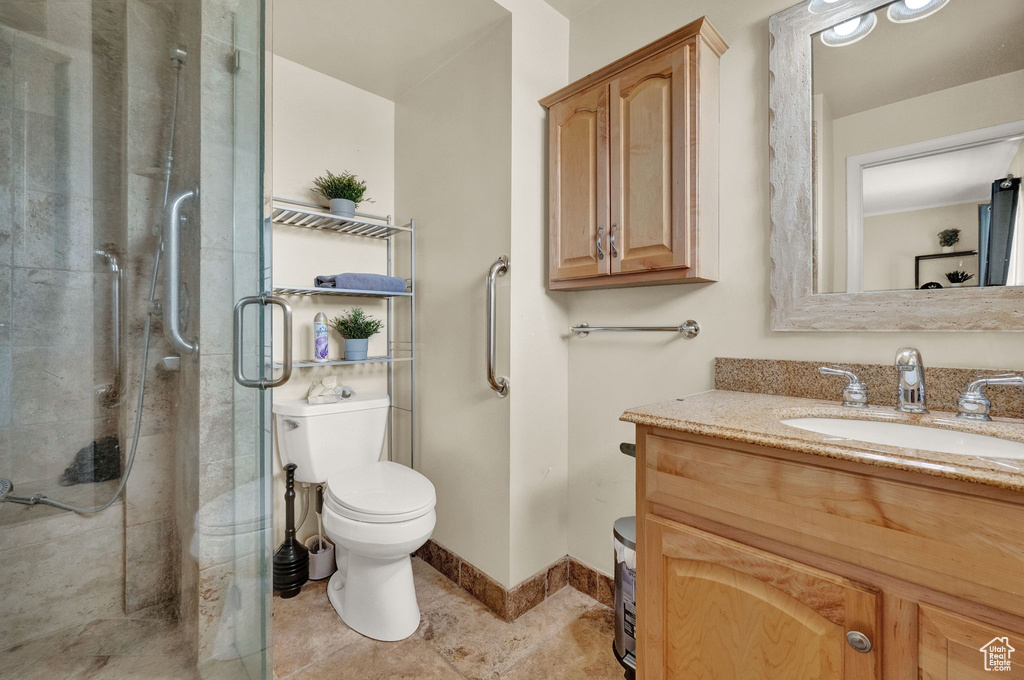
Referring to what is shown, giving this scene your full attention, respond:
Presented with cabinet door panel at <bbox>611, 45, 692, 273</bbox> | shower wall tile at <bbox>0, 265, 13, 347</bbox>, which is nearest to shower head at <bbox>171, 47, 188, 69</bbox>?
shower wall tile at <bbox>0, 265, 13, 347</bbox>

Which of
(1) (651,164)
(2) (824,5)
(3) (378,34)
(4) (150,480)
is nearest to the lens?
(4) (150,480)

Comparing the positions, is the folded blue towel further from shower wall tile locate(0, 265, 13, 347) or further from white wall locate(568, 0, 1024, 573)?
shower wall tile locate(0, 265, 13, 347)

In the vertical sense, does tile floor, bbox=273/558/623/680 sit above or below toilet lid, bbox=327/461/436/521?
below

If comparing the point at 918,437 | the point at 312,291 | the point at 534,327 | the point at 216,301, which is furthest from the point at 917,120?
the point at 312,291

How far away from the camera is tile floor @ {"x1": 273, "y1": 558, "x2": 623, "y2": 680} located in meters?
1.42

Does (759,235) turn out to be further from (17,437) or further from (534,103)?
(17,437)

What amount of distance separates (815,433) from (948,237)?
0.67 m

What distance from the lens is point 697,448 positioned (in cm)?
95

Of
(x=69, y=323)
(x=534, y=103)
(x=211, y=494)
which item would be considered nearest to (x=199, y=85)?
(x=69, y=323)

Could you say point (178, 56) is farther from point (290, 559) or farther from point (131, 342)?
point (290, 559)

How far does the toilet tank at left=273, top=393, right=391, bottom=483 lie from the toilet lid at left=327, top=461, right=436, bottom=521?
3.7 inches

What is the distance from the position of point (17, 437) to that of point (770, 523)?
1511mm

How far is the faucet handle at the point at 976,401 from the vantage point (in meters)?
0.95

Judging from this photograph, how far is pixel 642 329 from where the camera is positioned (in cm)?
161
